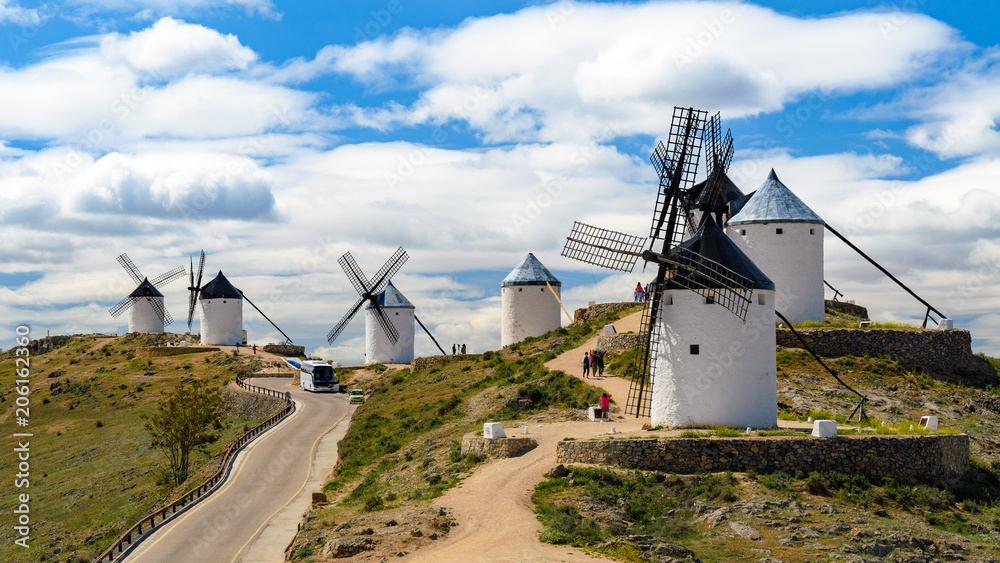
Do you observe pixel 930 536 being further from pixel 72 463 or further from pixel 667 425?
pixel 72 463

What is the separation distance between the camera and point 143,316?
95.6 meters

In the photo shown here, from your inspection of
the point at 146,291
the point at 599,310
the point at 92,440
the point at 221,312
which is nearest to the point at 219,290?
the point at 221,312

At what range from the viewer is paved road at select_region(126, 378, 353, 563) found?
921 inches

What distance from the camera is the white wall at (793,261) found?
3959 centimetres

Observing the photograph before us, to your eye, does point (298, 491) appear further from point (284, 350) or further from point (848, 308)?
point (284, 350)

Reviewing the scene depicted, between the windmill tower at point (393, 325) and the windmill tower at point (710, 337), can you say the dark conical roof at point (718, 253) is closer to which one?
the windmill tower at point (710, 337)

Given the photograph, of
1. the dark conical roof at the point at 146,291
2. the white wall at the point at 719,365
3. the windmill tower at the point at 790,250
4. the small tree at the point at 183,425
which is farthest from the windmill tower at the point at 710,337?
the dark conical roof at the point at 146,291

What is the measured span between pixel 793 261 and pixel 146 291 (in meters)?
77.2

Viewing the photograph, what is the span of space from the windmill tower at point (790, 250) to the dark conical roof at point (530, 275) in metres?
19.1

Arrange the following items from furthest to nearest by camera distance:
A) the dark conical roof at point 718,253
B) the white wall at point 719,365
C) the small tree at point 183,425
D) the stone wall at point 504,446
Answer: the small tree at point 183,425, the dark conical roof at point 718,253, the white wall at point 719,365, the stone wall at point 504,446

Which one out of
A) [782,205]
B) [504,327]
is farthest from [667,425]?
[504,327]

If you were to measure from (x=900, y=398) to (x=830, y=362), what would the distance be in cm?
318

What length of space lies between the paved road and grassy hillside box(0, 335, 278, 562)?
3.42m

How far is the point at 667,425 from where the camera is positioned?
90.5ft
